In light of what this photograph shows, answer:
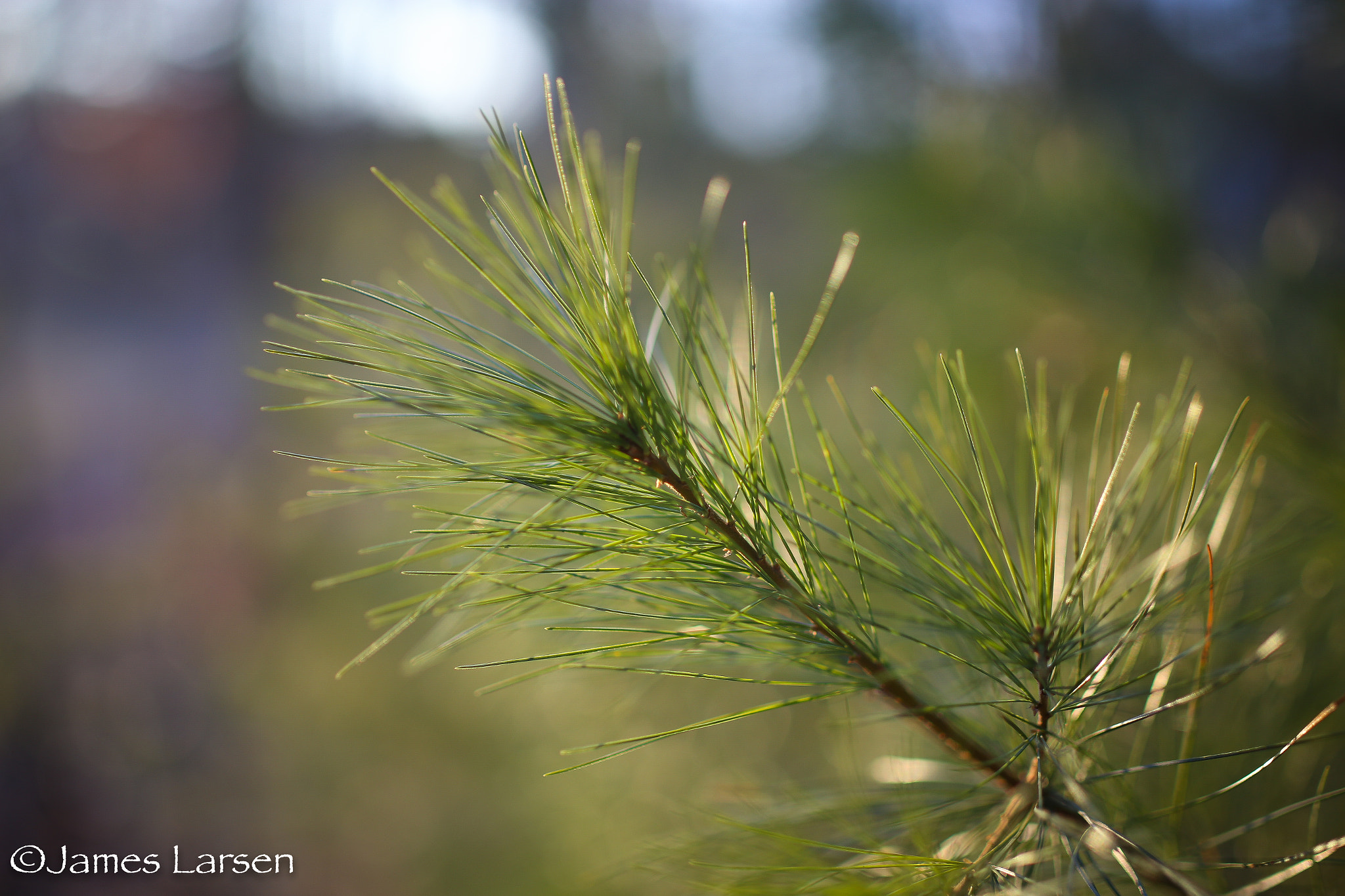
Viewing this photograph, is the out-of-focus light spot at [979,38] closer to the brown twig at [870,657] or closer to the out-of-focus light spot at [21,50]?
the brown twig at [870,657]

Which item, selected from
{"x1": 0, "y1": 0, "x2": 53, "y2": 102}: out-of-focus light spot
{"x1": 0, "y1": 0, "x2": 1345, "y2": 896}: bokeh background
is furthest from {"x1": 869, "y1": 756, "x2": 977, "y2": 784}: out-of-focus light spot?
{"x1": 0, "y1": 0, "x2": 53, "y2": 102}: out-of-focus light spot

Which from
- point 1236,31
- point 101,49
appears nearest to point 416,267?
point 101,49

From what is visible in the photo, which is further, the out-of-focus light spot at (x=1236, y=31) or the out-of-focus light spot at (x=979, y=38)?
the out-of-focus light spot at (x=979, y=38)

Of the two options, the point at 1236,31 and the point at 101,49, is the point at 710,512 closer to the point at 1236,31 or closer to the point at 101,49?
the point at 1236,31

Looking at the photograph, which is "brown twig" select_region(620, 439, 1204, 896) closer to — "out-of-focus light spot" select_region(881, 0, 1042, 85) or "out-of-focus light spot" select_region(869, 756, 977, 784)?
"out-of-focus light spot" select_region(869, 756, 977, 784)

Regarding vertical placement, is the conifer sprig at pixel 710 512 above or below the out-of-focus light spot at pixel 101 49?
below

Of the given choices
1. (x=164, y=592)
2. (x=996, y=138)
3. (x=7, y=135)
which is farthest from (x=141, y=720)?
(x=996, y=138)

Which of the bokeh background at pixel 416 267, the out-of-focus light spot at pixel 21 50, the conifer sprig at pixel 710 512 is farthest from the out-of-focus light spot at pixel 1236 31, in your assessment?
the out-of-focus light spot at pixel 21 50
